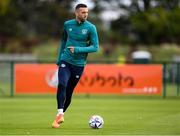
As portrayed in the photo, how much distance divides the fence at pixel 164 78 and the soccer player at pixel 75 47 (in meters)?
13.4

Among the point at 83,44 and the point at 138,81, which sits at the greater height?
the point at 83,44

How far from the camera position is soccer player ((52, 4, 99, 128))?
1384cm

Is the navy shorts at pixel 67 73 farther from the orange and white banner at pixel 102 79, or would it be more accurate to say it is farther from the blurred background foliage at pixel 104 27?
the blurred background foliage at pixel 104 27

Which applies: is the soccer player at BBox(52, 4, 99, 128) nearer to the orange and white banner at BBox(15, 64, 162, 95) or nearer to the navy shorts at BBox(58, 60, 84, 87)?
the navy shorts at BBox(58, 60, 84, 87)

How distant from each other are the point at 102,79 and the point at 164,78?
245 cm

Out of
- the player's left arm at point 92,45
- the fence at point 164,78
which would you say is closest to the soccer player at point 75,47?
the player's left arm at point 92,45

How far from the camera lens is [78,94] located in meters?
27.7

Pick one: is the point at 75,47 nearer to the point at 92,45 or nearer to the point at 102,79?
the point at 92,45

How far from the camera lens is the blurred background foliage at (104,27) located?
53875mm

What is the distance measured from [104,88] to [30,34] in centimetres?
5118

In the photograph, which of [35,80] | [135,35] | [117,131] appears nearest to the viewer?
[117,131]

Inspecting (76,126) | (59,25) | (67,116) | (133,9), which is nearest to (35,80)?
(67,116)

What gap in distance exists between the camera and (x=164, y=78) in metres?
28.1

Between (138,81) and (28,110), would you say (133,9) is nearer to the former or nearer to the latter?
(138,81)
